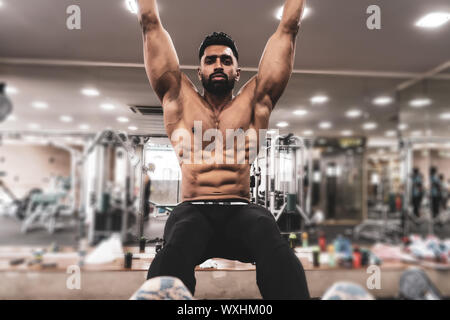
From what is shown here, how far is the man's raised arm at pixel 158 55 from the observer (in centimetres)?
70

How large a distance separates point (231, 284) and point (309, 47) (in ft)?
2.61

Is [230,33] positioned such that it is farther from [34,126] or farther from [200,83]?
[34,126]

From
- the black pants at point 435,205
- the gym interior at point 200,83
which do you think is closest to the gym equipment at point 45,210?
the gym interior at point 200,83

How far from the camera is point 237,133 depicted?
77cm

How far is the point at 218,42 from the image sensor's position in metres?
0.78

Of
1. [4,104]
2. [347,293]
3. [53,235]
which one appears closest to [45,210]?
[53,235]

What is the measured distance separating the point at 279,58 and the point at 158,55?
1.06ft

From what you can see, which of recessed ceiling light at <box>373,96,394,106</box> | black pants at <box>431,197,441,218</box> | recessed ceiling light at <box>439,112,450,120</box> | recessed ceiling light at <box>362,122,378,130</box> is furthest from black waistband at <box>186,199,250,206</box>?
black pants at <box>431,197,441,218</box>

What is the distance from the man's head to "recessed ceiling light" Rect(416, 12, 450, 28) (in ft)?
2.53

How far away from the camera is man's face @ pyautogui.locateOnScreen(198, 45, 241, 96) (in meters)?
0.76

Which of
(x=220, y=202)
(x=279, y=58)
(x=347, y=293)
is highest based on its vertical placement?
(x=279, y=58)

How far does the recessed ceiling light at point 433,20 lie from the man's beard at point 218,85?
2.65ft

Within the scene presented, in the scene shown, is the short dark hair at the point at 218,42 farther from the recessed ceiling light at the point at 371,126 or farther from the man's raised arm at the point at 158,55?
the recessed ceiling light at the point at 371,126

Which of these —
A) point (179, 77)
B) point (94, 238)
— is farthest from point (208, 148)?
point (94, 238)
